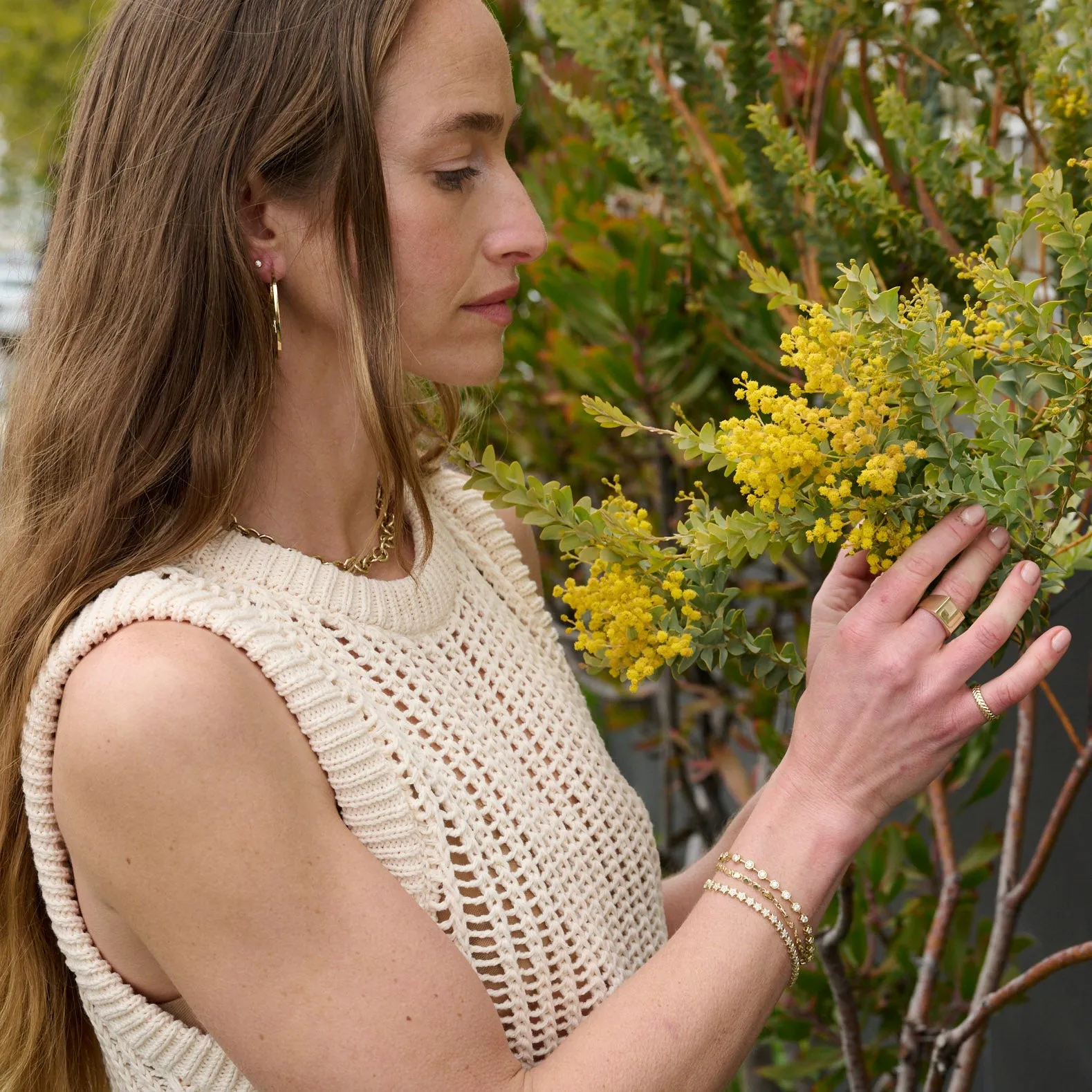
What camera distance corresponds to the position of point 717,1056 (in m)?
0.98

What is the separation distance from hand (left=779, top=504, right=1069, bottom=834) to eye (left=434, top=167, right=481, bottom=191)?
0.56 metres

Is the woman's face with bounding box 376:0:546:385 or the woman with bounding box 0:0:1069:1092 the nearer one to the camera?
the woman with bounding box 0:0:1069:1092

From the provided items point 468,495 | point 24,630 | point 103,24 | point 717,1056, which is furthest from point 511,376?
point 717,1056

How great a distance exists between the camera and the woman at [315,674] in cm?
94

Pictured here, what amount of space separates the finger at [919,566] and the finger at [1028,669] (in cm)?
9

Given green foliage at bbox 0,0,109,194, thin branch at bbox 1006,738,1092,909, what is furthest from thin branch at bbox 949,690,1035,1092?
green foliage at bbox 0,0,109,194

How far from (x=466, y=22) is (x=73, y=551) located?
63 cm

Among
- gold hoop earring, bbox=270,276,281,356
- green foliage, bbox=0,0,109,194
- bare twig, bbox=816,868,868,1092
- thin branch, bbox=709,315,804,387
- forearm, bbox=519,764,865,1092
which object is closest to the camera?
forearm, bbox=519,764,865,1092

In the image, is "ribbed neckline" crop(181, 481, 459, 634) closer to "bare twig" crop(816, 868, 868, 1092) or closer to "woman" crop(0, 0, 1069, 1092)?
"woman" crop(0, 0, 1069, 1092)

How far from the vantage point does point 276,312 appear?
3.89ft

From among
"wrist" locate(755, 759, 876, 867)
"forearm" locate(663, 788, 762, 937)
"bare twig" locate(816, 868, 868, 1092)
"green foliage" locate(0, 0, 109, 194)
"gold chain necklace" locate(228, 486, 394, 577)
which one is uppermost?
"green foliage" locate(0, 0, 109, 194)

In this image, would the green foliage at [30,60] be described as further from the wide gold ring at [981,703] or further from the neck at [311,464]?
the wide gold ring at [981,703]

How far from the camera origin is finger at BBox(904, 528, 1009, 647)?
916mm

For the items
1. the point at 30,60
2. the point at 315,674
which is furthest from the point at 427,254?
the point at 30,60
